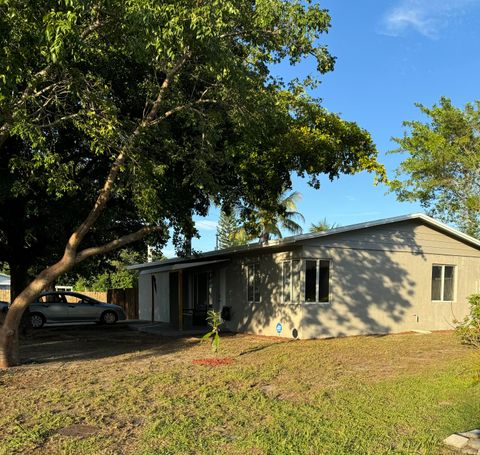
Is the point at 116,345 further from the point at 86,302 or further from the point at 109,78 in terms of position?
the point at 86,302

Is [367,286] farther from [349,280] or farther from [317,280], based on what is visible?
[317,280]

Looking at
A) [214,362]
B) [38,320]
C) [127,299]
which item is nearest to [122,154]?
[214,362]

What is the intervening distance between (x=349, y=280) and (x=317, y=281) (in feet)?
4.09

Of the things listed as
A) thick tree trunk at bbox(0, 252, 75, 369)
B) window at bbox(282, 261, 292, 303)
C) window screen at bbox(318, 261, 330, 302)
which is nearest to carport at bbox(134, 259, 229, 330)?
window at bbox(282, 261, 292, 303)

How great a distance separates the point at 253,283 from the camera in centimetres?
1756

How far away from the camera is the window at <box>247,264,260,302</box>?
1733 cm

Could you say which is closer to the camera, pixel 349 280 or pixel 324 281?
pixel 324 281

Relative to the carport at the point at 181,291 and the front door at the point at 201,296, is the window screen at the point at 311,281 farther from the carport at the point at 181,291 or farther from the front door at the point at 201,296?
the front door at the point at 201,296

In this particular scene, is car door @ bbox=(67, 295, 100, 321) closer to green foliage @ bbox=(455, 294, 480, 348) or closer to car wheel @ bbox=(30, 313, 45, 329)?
car wheel @ bbox=(30, 313, 45, 329)

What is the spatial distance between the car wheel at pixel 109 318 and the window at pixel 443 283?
13022mm

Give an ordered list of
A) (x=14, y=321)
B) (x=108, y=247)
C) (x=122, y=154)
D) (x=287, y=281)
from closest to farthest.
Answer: (x=122, y=154) < (x=14, y=321) < (x=108, y=247) < (x=287, y=281)

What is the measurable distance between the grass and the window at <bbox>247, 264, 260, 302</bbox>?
16.5 feet

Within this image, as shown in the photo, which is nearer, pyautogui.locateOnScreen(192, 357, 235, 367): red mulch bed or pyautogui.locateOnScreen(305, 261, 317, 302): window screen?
pyautogui.locateOnScreen(192, 357, 235, 367): red mulch bed

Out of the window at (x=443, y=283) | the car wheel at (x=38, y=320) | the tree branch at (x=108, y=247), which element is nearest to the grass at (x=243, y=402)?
the tree branch at (x=108, y=247)
